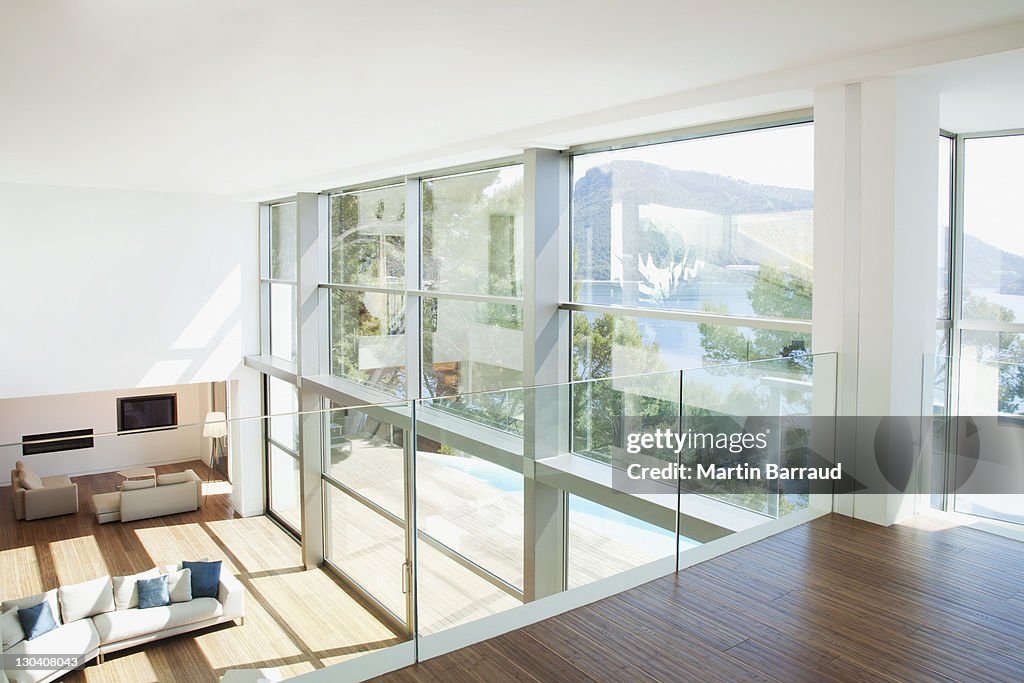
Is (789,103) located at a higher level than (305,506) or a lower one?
higher

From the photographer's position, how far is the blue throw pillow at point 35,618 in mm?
2178

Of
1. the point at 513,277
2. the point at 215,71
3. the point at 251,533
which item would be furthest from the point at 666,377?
the point at 513,277

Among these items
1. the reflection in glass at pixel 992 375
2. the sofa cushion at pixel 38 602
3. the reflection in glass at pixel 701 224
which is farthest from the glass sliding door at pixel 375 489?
the reflection in glass at pixel 992 375

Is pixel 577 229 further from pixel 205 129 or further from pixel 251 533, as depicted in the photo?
pixel 251 533

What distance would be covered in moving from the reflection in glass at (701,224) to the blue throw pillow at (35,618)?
13.8ft

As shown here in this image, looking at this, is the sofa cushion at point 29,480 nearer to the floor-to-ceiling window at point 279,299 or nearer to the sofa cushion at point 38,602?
the sofa cushion at point 38,602

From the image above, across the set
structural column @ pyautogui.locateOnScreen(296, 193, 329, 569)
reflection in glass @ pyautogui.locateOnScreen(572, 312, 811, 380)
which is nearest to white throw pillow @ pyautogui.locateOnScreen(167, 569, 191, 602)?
reflection in glass @ pyautogui.locateOnScreen(572, 312, 811, 380)

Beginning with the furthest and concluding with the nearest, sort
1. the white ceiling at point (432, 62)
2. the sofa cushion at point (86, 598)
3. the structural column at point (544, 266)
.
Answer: the structural column at point (544, 266), the white ceiling at point (432, 62), the sofa cushion at point (86, 598)

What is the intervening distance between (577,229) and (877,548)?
367 cm

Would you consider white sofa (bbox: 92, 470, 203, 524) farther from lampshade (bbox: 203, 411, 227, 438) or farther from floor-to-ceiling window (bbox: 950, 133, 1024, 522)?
floor-to-ceiling window (bbox: 950, 133, 1024, 522)

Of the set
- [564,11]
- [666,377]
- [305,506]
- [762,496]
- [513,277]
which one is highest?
[564,11]

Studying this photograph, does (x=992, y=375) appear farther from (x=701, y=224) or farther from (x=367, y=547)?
(x=367, y=547)

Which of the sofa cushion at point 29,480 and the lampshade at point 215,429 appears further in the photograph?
the lampshade at point 215,429

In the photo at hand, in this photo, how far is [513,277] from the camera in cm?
728
